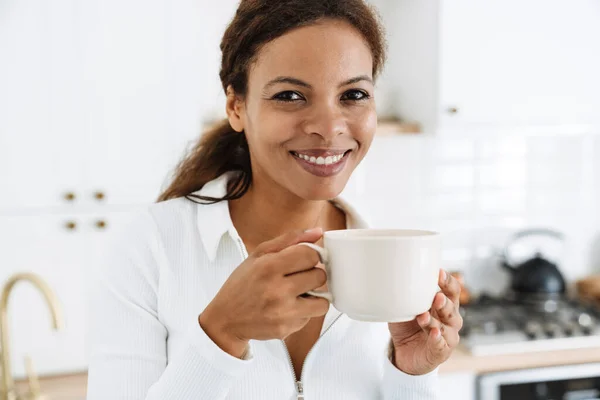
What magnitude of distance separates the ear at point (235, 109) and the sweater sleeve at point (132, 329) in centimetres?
22

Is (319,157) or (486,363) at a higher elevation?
(319,157)

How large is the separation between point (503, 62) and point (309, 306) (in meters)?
1.62

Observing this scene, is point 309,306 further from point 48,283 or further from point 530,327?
point 530,327

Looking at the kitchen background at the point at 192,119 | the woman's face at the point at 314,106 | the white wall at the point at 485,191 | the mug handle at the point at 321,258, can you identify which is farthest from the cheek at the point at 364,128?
the white wall at the point at 485,191

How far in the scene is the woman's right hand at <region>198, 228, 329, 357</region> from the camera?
67cm

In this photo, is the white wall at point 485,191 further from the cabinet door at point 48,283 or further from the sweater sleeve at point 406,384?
the sweater sleeve at point 406,384

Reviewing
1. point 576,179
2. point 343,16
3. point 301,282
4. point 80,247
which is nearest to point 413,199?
point 576,179

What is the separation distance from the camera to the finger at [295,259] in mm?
665

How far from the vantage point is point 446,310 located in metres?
0.78

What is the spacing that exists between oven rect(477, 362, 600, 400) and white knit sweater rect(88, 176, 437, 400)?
3.05ft

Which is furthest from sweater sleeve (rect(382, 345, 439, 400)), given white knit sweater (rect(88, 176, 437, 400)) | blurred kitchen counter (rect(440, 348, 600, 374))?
blurred kitchen counter (rect(440, 348, 600, 374))

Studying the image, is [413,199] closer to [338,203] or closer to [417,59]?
[417,59]

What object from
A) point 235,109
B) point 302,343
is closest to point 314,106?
point 235,109

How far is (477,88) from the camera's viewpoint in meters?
2.04
